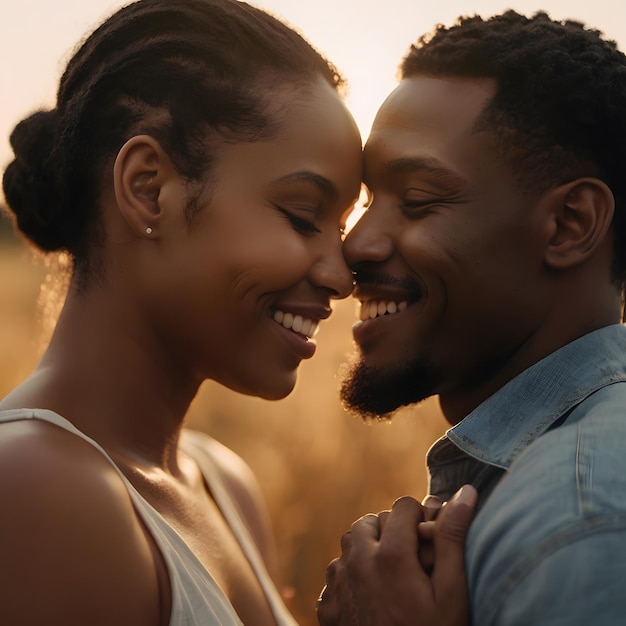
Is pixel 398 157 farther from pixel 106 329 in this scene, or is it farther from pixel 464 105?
pixel 106 329

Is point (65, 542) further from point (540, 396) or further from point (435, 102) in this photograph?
point (435, 102)

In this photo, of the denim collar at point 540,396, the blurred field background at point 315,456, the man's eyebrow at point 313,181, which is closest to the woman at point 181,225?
the man's eyebrow at point 313,181

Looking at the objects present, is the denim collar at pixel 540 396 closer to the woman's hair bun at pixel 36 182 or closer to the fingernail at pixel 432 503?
the fingernail at pixel 432 503

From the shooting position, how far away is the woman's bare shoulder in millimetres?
2037

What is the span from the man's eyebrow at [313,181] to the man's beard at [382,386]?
1.85 feet

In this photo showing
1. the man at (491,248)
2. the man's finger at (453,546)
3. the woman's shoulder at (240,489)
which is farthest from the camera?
the woman's shoulder at (240,489)

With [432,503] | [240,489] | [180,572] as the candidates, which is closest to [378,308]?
[432,503]

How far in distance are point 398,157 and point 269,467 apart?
3.37 meters

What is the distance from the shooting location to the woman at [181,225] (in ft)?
8.18

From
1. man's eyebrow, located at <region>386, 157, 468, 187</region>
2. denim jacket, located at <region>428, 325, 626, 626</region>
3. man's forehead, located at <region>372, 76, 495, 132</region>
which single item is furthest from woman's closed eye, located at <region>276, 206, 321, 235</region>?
denim jacket, located at <region>428, 325, 626, 626</region>

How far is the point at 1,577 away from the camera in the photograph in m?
2.03

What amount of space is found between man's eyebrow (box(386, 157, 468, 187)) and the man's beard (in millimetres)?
538

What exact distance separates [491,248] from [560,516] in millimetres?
988

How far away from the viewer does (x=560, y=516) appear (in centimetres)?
188
